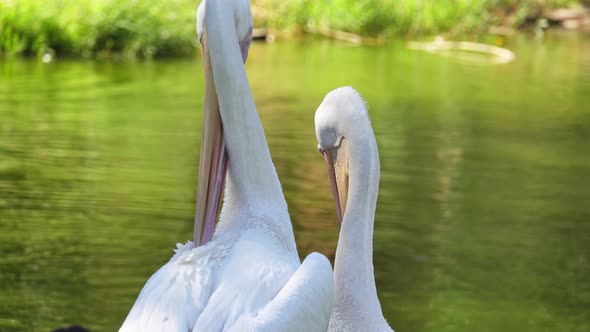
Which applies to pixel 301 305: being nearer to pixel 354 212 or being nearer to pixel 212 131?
pixel 354 212

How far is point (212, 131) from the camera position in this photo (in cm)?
355

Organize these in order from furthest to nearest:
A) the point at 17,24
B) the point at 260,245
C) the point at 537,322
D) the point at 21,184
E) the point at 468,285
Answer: the point at 17,24 → the point at 21,184 → the point at 468,285 → the point at 537,322 → the point at 260,245

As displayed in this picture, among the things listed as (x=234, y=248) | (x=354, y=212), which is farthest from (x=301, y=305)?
(x=354, y=212)

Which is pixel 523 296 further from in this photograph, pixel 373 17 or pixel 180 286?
pixel 373 17

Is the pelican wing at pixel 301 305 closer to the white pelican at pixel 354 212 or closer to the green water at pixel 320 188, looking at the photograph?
the white pelican at pixel 354 212

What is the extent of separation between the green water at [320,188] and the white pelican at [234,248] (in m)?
1.71

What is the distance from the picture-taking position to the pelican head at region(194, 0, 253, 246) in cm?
347

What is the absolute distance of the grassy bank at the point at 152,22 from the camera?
46.8 feet

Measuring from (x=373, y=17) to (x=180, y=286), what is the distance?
16.4 m

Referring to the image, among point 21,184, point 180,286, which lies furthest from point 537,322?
point 21,184

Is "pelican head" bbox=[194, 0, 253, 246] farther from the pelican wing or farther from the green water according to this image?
the green water

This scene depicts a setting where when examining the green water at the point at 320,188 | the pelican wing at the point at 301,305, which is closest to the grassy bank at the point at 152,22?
the green water at the point at 320,188

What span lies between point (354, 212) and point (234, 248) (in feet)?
1.30

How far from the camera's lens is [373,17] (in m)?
19.1
